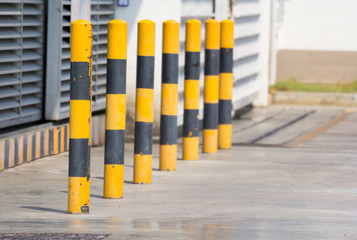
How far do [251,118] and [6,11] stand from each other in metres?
5.99

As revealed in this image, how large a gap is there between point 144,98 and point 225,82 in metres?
2.40

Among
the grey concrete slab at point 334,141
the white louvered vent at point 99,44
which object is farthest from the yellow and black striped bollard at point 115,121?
the grey concrete slab at point 334,141

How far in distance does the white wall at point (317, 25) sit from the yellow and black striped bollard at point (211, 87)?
11.2 meters

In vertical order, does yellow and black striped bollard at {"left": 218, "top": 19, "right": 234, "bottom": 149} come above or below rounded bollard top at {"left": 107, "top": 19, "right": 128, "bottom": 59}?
below

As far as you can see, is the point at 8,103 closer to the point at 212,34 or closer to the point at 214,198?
the point at 212,34

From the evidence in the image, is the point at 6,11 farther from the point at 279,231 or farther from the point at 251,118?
the point at 251,118

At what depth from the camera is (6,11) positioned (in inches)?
296

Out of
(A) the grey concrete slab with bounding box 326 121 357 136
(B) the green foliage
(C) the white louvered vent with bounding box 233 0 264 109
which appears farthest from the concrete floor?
(B) the green foliage

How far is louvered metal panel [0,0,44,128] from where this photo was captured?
298 inches

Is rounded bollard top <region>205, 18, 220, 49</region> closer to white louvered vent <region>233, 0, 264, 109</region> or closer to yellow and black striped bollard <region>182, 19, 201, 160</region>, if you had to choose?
yellow and black striped bollard <region>182, 19, 201, 160</region>

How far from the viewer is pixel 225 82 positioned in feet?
29.5

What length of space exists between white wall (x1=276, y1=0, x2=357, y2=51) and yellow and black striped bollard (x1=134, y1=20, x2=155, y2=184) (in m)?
13.2

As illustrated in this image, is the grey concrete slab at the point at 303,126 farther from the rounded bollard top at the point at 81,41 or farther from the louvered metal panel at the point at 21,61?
the rounded bollard top at the point at 81,41

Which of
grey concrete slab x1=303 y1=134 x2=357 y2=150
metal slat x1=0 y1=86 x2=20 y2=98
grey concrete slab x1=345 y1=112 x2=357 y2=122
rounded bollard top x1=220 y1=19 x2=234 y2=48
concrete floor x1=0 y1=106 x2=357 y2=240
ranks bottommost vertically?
grey concrete slab x1=345 y1=112 x2=357 y2=122
